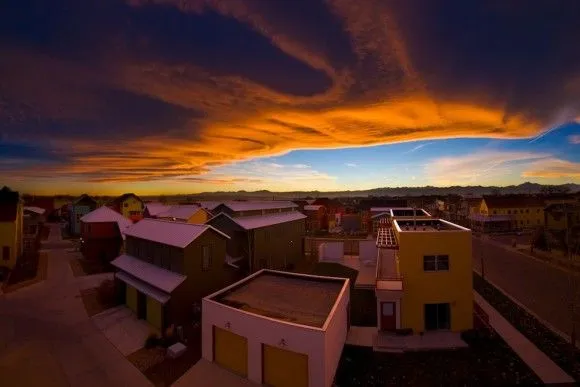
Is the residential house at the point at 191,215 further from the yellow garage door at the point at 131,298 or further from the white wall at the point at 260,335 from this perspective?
the white wall at the point at 260,335

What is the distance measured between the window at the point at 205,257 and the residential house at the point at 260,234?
6601mm

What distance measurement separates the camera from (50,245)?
5381 cm

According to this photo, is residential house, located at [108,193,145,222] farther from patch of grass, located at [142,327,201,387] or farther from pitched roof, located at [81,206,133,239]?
patch of grass, located at [142,327,201,387]

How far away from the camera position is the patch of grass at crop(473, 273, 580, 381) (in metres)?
16.6

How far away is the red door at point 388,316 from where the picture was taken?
797 inches

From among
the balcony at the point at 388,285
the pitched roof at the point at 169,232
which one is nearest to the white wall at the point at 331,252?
the balcony at the point at 388,285

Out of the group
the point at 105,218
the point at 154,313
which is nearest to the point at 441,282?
the point at 154,313

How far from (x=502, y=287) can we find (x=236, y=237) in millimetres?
25110

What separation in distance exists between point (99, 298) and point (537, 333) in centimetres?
3235

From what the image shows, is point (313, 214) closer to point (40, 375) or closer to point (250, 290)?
point (250, 290)

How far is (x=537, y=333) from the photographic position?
19891mm

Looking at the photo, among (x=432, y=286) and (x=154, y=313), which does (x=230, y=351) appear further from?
(x=432, y=286)

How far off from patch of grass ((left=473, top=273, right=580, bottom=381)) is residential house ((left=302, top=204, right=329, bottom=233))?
44.6m

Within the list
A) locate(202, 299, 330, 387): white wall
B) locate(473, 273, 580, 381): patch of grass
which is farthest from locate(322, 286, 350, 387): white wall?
locate(473, 273, 580, 381): patch of grass
